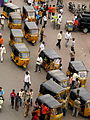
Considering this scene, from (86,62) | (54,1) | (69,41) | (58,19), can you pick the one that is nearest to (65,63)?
(86,62)

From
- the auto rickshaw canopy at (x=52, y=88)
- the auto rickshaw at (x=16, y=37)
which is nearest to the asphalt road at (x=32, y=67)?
the auto rickshaw at (x=16, y=37)

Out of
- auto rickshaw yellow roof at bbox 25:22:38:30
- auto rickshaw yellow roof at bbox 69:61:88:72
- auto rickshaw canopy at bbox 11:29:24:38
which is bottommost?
auto rickshaw yellow roof at bbox 69:61:88:72

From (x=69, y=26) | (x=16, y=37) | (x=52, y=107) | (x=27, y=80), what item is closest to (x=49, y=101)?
(x=52, y=107)

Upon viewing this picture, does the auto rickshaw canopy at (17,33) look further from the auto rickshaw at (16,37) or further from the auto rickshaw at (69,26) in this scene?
the auto rickshaw at (69,26)

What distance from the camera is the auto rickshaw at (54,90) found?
81.9 ft

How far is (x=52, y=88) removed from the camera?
25234 mm

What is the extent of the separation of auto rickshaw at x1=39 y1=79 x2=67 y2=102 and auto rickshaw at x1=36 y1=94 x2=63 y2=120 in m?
0.86

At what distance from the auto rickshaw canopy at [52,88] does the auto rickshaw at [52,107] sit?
0.92m

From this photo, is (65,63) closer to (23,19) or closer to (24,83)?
(24,83)

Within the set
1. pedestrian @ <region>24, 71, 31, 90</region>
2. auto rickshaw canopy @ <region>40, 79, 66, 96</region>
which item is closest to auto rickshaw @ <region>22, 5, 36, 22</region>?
pedestrian @ <region>24, 71, 31, 90</region>

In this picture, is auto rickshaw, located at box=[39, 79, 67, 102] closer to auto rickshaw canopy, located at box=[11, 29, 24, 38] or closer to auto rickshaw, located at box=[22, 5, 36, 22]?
auto rickshaw canopy, located at box=[11, 29, 24, 38]

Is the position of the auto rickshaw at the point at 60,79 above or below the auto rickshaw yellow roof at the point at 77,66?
below

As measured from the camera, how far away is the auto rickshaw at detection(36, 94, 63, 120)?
2348 cm

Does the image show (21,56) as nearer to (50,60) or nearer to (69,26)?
(50,60)
